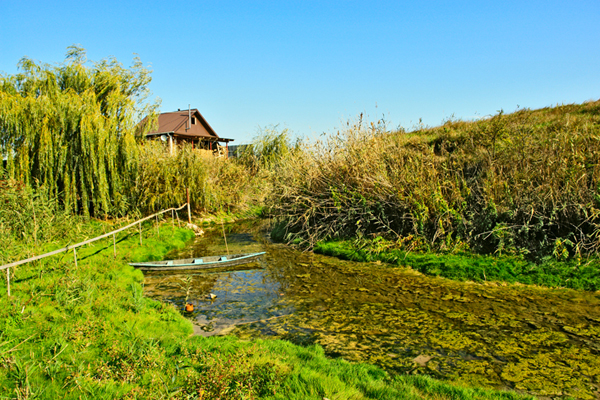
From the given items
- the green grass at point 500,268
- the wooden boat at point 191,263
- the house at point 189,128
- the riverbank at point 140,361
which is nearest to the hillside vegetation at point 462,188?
the green grass at point 500,268

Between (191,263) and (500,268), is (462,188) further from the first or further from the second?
(191,263)

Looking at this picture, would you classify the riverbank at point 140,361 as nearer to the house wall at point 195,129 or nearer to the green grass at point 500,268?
the green grass at point 500,268

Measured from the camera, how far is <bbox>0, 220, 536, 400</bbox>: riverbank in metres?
4.15

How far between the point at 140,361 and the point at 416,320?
5.11m

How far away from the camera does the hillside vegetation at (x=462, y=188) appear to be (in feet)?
34.9

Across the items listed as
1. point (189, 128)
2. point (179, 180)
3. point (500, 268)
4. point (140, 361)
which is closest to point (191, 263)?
point (140, 361)

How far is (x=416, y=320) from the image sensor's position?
7629 millimetres

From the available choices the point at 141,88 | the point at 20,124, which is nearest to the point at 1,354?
the point at 20,124

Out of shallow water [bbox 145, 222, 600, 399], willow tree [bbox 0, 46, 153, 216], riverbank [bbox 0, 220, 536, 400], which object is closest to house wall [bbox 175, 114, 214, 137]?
willow tree [bbox 0, 46, 153, 216]

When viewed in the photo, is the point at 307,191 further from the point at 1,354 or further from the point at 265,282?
the point at 1,354

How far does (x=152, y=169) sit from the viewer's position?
19.6m

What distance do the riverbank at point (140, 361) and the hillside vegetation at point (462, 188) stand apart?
722cm

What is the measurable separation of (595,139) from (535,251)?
4.04 meters

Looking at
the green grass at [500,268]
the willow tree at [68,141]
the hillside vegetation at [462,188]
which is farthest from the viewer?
the willow tree at [68,141]
